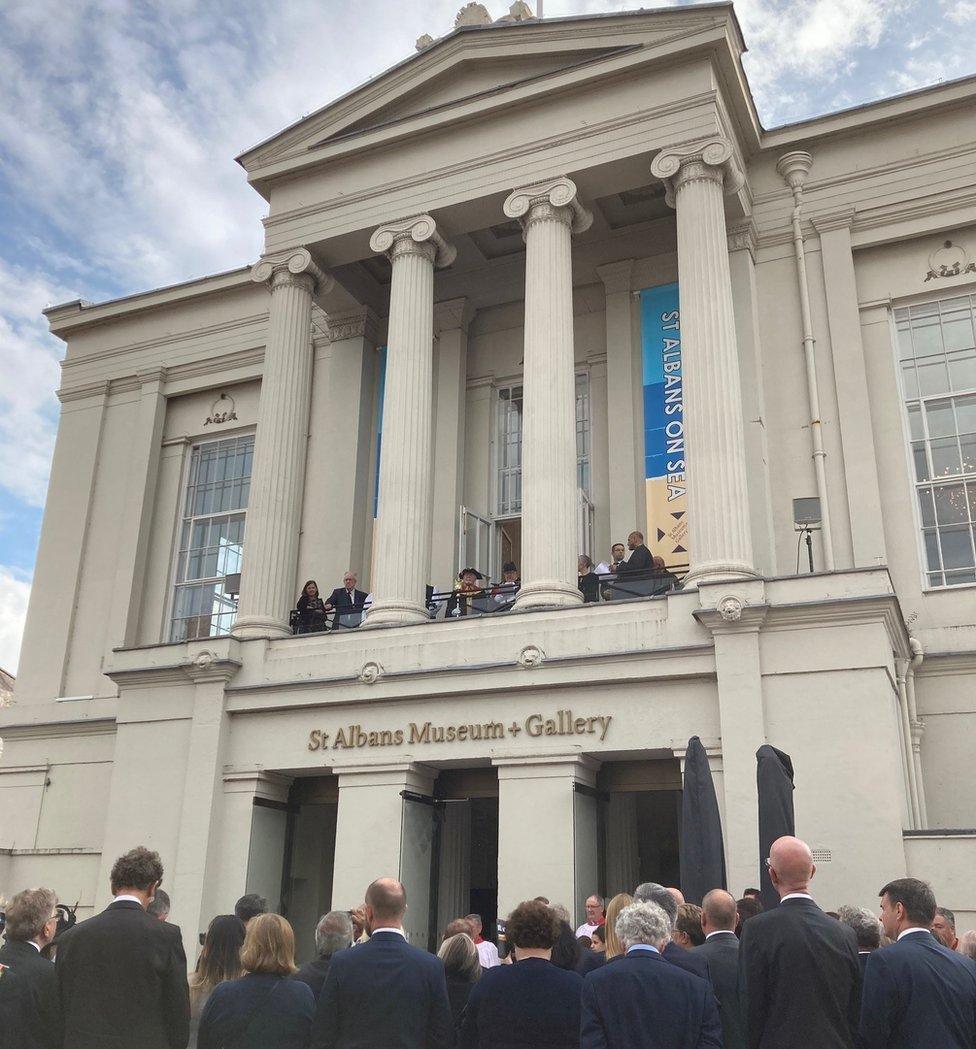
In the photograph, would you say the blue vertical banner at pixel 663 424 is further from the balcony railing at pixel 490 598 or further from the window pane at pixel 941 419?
the window pane at pixel 941 419

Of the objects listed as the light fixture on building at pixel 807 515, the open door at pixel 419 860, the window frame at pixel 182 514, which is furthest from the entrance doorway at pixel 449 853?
the window frame at pixel 182 514

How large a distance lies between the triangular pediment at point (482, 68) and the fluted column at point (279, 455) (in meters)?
2.38

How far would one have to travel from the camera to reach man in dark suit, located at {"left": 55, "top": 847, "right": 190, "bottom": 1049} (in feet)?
17.4

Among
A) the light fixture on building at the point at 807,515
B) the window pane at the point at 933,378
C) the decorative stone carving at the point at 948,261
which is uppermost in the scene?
the decorative stone carving at the point at 948,261

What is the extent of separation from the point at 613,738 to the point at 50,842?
13.2 meters

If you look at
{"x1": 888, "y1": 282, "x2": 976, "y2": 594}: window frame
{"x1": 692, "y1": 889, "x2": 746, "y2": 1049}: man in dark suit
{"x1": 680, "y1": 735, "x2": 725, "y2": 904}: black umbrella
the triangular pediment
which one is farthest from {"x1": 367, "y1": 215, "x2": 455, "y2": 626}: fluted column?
{"x1": 692, "y1": 889, "x2": 746, "y2": 1049}: man in dark suit

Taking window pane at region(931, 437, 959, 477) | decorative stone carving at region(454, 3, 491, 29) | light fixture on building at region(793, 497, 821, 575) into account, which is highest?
decorative stone carving at region(454, 3, 491, 29)

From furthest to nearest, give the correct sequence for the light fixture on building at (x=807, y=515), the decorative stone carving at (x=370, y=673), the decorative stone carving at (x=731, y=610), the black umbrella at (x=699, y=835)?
the light fixture on building at (x=807, y=515) < the decorative stone carving at (x=370, y=673) < the decorative stone carving at (x=731, y=610) < the black umbrella at (x=699, y=835)

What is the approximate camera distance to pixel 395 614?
1703 centimetres

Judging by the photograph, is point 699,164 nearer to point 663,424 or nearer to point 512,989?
point 663,424

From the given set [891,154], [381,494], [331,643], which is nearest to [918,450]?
[891,154]

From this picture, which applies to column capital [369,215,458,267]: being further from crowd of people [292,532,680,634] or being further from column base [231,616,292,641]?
column base [231,616,292,641]

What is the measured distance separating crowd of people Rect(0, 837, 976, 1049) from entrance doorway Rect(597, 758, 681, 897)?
10092 mm

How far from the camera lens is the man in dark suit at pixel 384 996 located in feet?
17.1
